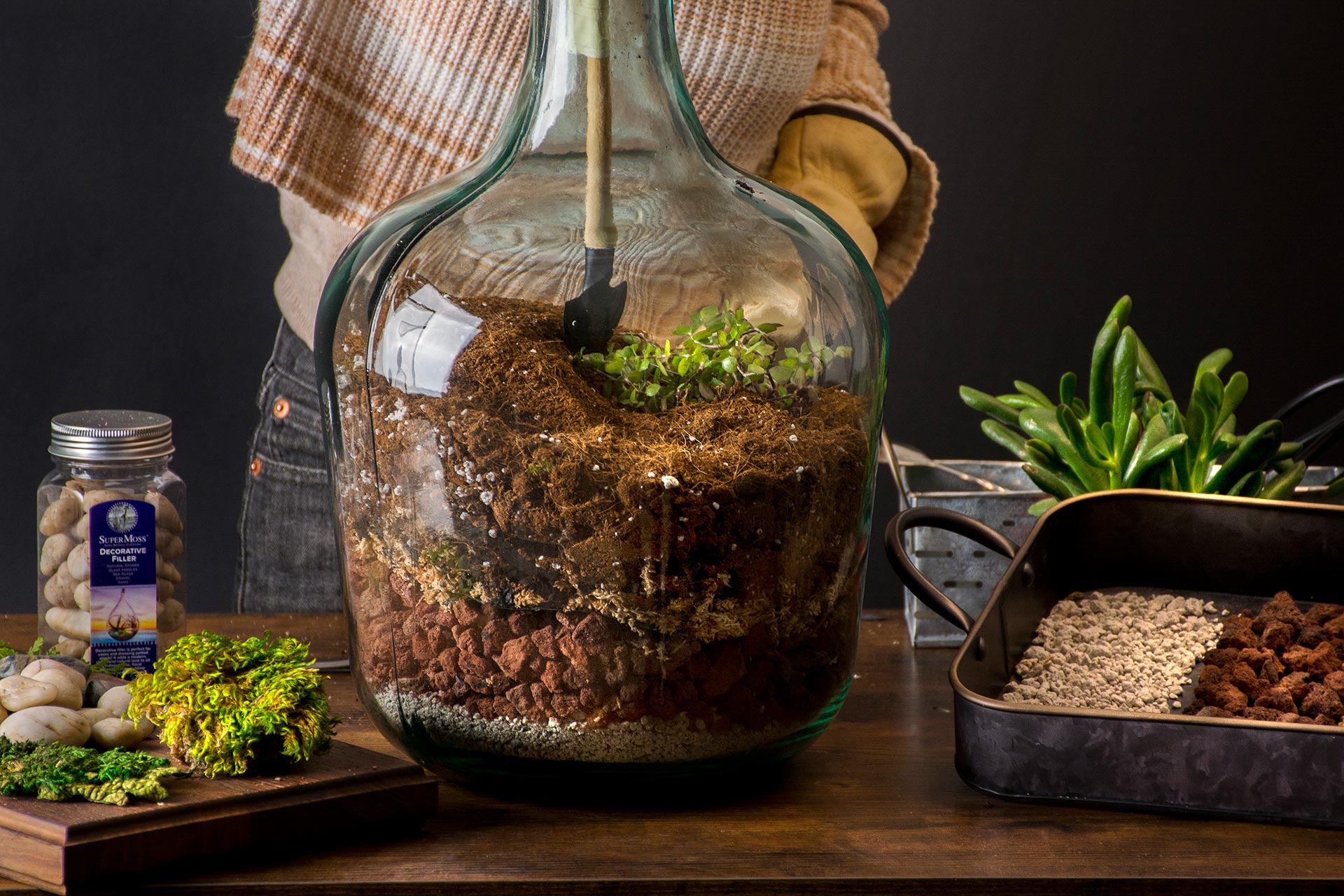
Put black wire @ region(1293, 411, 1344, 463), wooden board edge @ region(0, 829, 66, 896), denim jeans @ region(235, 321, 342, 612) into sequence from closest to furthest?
wooden board edge @ region(0, 829, 66, 896) → black wire @ region(1293, 411, 1344, 463) → denim jeans @ region(235, 321, 342, 612)

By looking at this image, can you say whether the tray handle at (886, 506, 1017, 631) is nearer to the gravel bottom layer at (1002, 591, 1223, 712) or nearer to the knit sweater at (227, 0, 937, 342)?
the gravel bottom layer at (1002, 591, 1223, 712)

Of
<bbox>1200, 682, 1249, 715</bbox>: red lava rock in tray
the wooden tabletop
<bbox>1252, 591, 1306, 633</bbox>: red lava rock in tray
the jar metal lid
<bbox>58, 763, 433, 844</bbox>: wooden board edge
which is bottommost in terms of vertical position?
the wooden tabletop

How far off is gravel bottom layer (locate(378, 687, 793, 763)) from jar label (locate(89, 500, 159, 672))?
0.73 ft

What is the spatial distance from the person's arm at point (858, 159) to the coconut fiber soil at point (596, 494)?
1.56ft

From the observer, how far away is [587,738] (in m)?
0.53

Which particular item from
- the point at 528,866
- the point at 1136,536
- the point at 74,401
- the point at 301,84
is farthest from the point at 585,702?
the point at 74,401

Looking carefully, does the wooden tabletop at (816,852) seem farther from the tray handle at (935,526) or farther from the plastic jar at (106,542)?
the plastic jar at (106,542)

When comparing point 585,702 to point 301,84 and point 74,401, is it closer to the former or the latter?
point 301,84

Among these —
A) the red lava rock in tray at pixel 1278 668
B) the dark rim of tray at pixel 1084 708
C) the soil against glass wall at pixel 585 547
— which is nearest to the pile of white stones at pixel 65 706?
the soil against glass wall at pixel 585 547

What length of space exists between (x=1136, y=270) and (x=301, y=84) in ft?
5.01

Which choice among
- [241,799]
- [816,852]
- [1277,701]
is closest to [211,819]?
[241,799]

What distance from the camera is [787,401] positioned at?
55 centimetres

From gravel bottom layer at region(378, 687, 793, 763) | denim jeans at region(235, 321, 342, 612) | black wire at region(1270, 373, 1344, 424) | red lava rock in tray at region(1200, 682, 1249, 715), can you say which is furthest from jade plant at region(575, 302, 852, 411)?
denim jeans at region(235, 321, 342, 612)

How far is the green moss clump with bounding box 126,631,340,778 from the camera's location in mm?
512
